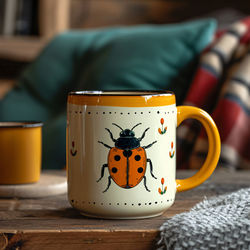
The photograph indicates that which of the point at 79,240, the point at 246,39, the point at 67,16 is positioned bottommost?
the point at 79,240

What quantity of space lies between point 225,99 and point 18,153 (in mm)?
590

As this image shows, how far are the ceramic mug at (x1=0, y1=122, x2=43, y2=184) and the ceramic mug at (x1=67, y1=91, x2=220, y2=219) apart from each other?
16cm

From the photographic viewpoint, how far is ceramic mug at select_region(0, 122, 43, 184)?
2.25 feet

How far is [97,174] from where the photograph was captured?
0.53 metres

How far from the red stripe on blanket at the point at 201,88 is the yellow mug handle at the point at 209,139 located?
632 mm

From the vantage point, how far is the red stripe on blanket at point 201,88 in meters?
1.21

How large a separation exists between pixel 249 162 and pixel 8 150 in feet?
2.05

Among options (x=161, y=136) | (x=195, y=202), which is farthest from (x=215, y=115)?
(x=161, y=136)

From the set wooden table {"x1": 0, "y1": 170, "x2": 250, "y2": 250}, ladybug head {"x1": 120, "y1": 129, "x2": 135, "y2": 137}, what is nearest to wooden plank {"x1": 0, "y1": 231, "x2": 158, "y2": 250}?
wooden table {"x1": 0, "y1": 170, "x2": 250, "y2": 250}

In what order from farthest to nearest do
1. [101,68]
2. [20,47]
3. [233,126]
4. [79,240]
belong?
[20,47]
[101,68]
[233,126]
[79,240]

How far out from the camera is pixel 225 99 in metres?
1.13

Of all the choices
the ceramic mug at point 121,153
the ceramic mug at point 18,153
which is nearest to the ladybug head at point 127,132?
the ceramic mug at point 121,153

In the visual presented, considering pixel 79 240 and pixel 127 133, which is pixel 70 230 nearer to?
pixel 79 240

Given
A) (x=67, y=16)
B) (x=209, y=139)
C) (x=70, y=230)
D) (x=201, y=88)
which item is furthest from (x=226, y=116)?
(x=67, y=16)
